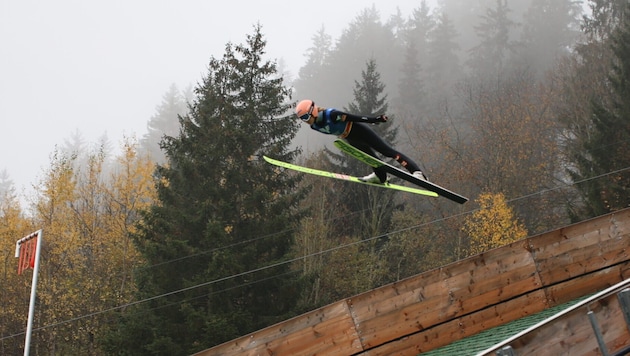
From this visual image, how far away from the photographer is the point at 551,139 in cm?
3014

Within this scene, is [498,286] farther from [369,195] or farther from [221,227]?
[369,195]

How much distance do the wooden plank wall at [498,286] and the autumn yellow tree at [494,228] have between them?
15125 mm

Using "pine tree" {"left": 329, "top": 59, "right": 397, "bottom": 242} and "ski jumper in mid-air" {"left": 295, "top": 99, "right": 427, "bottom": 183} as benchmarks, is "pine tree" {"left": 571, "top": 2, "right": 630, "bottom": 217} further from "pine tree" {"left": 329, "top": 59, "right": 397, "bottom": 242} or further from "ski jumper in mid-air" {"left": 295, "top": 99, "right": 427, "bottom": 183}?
"ski jumper in mid-air" {"left": 295, "top": 99, "right": 427, "bottom": 183}

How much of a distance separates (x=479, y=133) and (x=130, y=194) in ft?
67.7

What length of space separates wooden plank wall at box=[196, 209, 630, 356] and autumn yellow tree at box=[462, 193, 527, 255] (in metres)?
15.1

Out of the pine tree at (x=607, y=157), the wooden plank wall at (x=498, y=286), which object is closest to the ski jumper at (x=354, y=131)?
the wooden plank wall at (x=498, y=286)

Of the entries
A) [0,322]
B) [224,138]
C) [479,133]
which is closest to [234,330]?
[224,138]

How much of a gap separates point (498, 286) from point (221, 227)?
373 inches

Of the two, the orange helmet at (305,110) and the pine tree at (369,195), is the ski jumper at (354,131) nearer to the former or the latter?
the orange helmet at (305,110)

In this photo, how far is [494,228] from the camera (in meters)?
22.8

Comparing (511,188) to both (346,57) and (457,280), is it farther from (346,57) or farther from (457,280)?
(346,57)

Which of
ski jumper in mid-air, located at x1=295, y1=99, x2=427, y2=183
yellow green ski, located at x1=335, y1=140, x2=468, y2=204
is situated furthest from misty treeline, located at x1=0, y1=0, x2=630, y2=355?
ski jumper in mid-air, located at x1=295, y1=99, x2=427, y2=183

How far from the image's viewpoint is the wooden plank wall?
723 centimetres

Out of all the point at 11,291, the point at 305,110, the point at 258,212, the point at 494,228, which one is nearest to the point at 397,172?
the point at 305,110
